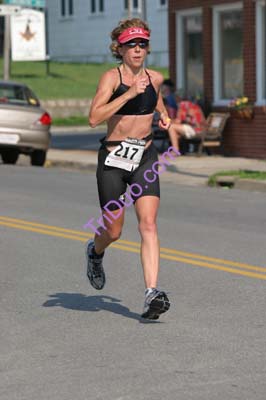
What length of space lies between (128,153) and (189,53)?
63.2ft

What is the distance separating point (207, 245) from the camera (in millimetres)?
12867

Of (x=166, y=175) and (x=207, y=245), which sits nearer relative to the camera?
(x=207, y=245)

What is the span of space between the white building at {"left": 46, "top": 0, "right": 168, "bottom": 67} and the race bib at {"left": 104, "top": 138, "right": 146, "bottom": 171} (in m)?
57.6

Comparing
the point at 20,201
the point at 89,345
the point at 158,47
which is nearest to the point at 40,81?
the point at 158,47

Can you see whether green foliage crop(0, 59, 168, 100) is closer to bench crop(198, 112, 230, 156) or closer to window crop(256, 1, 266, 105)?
bench crop(198, 112, 230, 156)

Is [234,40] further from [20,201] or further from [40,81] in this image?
[40,81]

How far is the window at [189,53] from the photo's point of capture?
27312 millimetres

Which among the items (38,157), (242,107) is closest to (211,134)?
(242,107)

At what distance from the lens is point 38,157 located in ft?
84.3

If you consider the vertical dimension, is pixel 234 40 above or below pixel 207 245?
above

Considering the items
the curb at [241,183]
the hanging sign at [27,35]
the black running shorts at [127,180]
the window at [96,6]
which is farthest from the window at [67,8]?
the black running shorts at [127,180]

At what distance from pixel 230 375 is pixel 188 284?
3337 millimetres

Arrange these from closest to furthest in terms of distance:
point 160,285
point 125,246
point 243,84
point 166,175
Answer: point 160,285 → point 125,246 → point 166,175 → point 243,84

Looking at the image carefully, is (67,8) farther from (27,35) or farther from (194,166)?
(194,166)
